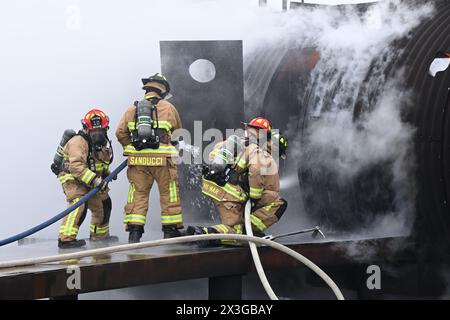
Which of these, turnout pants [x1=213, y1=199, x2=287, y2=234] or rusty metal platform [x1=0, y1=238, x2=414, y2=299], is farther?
turnout pants [x1=213, y1=199, x2=287, y2=234]

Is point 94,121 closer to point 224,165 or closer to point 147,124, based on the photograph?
point 147,124

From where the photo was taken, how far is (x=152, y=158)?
310 inches

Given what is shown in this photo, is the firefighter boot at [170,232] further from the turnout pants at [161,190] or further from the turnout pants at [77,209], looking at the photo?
the turnout pants at [77,209]

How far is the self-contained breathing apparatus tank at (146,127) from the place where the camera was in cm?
768

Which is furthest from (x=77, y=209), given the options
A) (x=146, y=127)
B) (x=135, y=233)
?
(x=146, y=127)

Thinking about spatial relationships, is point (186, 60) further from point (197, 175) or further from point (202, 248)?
point (202, 248)

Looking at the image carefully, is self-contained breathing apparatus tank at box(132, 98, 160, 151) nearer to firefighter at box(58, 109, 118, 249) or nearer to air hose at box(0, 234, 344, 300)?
firefighter at box(58, 109, 118, 249)

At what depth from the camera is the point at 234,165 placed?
7.61 meters

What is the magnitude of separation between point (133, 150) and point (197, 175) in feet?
4.24

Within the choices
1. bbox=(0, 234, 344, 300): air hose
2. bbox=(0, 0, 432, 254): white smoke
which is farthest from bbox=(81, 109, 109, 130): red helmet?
bbox=(0, 0, 432, 254): white smoke

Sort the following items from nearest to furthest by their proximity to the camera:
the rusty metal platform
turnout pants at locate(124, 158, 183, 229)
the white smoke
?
the rusty metal platform
turnout pants at locate(124, 158, 183, 229)
the white smoke

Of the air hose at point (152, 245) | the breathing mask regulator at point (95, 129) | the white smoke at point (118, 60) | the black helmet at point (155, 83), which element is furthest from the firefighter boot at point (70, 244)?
the white smoke at point (118, 60)

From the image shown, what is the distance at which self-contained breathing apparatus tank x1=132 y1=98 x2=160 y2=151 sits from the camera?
25.2 feet
